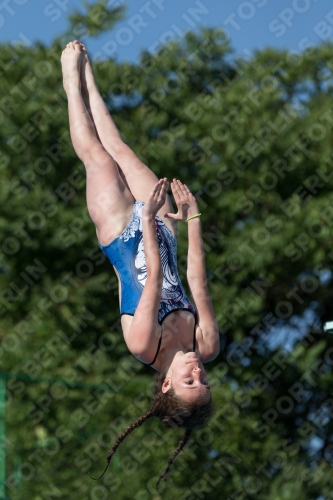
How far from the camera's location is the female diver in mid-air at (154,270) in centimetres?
532

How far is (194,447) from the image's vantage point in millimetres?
10039

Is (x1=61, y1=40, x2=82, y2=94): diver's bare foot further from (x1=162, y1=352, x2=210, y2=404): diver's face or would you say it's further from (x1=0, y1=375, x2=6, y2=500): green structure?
(x1=0, y1=375, x2=6, y2=500): green structure

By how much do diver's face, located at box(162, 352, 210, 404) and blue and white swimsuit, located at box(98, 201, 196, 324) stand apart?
0.29m

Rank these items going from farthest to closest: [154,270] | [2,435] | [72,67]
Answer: [2,435]
[72,67]
[154,270]

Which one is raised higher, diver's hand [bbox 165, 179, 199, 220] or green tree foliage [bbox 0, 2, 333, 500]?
diver's hand [bbox 165, 179, 199, 220]

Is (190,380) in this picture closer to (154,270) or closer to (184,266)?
(154,270)

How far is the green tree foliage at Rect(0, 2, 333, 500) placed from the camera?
986 cm

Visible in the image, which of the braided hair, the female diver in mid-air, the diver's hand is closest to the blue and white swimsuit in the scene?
the female diver in mid-air

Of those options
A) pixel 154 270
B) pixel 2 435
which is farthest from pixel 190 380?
pixel 2 435

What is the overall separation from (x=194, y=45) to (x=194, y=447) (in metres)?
4.30

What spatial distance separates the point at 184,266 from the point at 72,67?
4.16m

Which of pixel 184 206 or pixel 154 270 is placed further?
pixel 184 206

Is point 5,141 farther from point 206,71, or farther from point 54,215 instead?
point 206,71

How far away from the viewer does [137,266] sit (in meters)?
5.71
